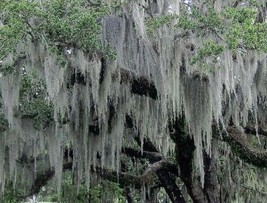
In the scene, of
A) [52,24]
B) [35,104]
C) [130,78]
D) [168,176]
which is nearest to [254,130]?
[168,176]

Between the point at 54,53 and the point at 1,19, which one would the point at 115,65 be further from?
the point at 1,19

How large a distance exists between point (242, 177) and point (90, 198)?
2958 millimetres

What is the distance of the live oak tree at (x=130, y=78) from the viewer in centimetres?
550

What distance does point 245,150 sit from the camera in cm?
736

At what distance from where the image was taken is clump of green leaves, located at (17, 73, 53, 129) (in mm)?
6992

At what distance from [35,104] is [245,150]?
279 centimetres

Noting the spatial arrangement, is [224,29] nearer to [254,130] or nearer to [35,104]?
[35,104]

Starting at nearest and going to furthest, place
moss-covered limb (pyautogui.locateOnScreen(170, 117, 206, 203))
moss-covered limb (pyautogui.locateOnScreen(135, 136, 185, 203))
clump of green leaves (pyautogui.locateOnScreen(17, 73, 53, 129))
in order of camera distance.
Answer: clump of green leaves (pyautogui.locateOnScreen(17, 73, 53, 129)) → moss-covered limb (pyautogui.locateOnScreen(170, 117, 206, 203)) → moss-covered limb (pyautogui.locateOnScreen(135, 136, 185, 203))

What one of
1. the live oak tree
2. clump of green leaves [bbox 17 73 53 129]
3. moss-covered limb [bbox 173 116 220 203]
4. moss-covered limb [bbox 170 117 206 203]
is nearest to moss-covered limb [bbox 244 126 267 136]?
the live oak tree

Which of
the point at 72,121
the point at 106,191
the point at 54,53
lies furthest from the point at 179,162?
the point at 54,53

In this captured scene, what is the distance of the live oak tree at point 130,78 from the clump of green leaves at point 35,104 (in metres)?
0.01

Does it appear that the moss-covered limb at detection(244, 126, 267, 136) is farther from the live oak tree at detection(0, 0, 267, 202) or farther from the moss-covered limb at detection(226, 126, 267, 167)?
the moss-covered limb at detection(226, 126, 267, 167)

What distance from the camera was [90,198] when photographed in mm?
9648

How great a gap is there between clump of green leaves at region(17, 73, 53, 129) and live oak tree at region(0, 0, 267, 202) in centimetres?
1
